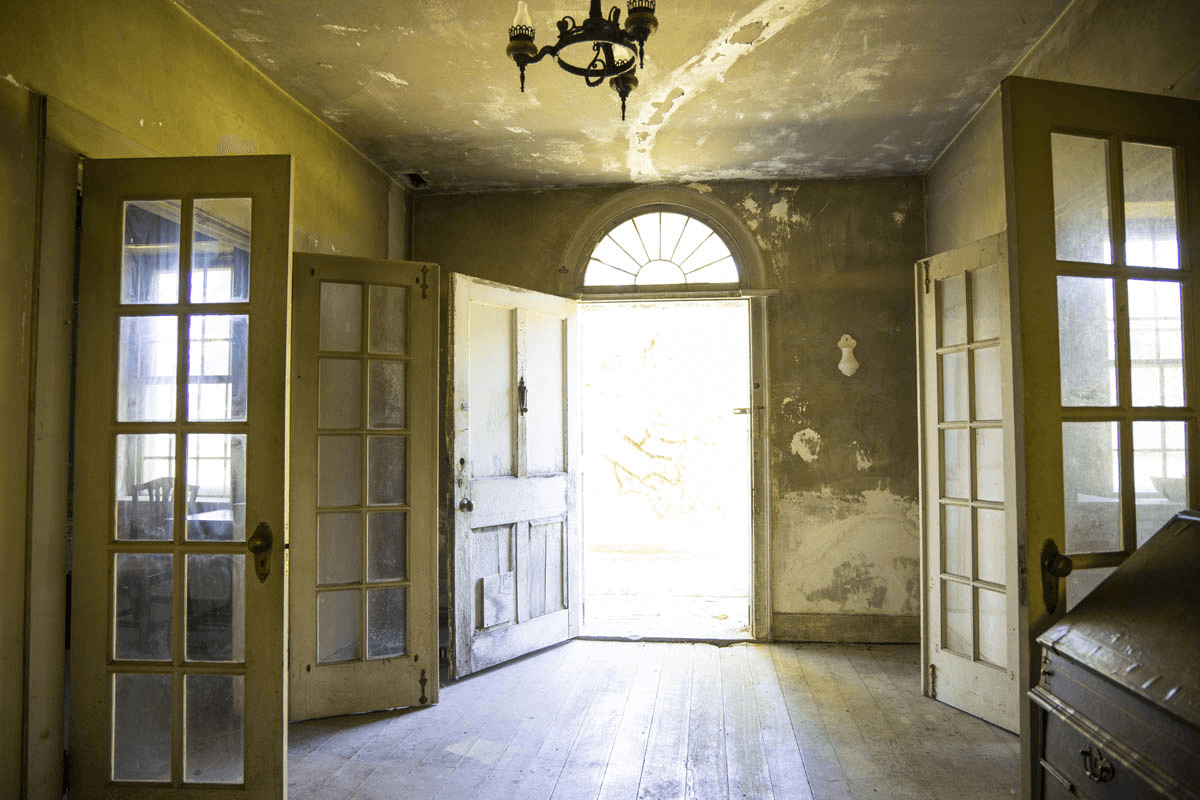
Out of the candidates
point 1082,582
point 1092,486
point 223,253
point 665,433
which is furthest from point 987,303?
point 665,433

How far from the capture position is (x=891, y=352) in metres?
4.77

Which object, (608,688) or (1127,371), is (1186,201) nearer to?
(1127,371)

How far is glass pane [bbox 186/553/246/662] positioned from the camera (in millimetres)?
2260

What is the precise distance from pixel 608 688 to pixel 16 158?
3.27 meters

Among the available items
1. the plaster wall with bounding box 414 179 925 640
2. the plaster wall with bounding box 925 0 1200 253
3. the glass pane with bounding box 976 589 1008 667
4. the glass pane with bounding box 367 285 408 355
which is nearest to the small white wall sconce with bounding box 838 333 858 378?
the plaster wall with bounding box 414 179 925 640

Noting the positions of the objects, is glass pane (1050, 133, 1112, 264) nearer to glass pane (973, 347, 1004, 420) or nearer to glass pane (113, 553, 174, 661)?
glass pane (973, 347, 1004, 420)

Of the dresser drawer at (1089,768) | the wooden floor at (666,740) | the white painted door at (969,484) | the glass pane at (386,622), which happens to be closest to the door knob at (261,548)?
the wooden floor at (666,740)

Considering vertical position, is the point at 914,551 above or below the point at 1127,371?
below

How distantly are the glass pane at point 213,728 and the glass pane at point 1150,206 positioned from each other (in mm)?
2822

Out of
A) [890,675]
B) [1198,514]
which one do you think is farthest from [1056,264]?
[890,675]

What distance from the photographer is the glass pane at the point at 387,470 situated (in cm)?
352

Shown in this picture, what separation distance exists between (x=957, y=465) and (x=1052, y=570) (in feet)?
6.26

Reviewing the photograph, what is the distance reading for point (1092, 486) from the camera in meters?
1.86

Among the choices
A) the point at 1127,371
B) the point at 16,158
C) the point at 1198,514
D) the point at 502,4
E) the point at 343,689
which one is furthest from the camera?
the point at 343,689
